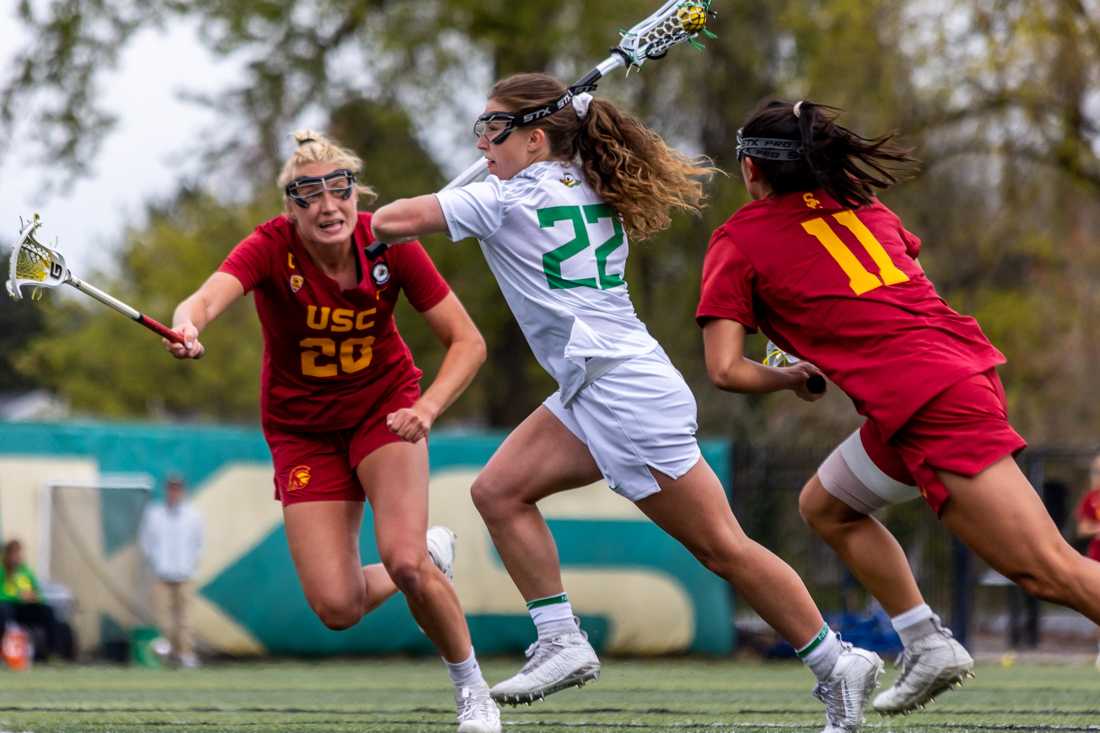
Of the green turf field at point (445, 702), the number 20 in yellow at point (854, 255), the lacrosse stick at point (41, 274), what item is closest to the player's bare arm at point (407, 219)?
the lacrosse stick at point (41, 274)

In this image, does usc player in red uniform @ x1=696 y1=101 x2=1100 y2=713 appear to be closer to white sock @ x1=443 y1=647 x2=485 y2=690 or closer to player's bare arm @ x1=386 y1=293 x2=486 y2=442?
player's bare arm @ x1=386 y1=293 x2=486 y2=442

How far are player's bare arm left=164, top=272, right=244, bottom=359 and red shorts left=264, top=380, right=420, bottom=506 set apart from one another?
0.68 m

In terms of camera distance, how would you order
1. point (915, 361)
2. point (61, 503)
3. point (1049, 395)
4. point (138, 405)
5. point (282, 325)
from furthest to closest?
point (138, 405), point (1049, 395), point (61, 503), point (282, 325), point (915, 361)

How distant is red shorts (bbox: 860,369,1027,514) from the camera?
468 cm

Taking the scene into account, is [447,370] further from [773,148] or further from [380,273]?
[773,148]

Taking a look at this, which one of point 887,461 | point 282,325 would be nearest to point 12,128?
point 282,325

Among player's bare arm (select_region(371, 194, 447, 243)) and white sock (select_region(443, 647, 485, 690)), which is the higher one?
player's bare arm (select_region(371, 194, 447, 243))

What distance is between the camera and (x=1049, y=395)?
92.6ft

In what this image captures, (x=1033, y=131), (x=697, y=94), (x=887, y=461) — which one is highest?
(x=697, y=94)

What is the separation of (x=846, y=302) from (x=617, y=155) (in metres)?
0.97

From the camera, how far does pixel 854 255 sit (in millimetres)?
5023

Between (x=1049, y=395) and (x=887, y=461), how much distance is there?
79.6 ft

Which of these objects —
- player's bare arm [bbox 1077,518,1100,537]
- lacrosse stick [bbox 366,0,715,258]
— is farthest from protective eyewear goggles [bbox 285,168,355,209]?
player's bare arm [bbox 1077,518,1100,537]

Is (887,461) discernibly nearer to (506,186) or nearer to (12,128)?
(506,186)
